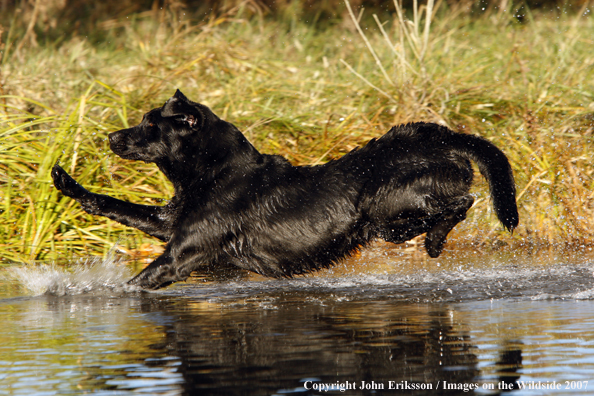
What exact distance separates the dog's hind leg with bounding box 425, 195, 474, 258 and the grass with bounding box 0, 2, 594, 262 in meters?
1.73

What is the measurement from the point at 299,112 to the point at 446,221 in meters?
3.63

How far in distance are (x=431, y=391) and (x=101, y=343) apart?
1537 millimetres

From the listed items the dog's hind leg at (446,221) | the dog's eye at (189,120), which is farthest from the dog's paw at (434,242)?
the dog's eye at (189,120)

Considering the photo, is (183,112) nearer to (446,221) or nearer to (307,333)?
(446,221)

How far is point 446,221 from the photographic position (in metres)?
5.39

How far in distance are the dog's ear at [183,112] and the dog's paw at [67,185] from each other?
2.57 feet

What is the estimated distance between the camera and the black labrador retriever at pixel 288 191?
5035 millimetres

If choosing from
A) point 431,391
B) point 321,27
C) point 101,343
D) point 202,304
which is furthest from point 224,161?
point 321,27

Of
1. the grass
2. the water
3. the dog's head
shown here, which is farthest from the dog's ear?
the grass

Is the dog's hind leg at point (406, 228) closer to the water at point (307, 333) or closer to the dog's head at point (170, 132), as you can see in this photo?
the water at point (307, 333)

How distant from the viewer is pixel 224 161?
5.12 m

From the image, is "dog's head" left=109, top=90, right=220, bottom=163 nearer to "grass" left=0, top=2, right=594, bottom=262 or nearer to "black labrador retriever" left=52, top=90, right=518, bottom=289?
"black labrador retriever" left=52, top=90, right=518, bottom=289

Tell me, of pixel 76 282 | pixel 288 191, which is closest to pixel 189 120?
pixel 288 191

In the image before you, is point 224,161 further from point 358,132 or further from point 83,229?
point 358,132
